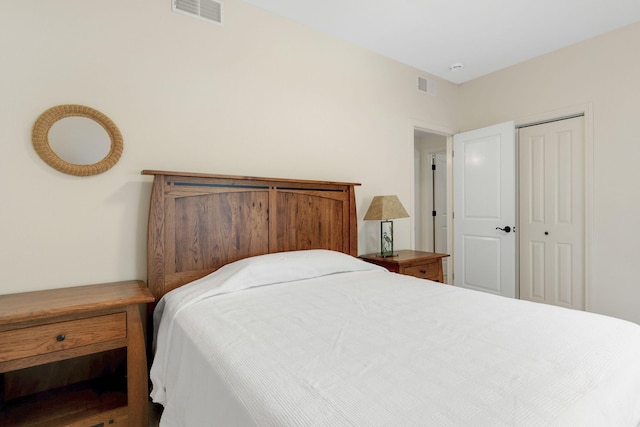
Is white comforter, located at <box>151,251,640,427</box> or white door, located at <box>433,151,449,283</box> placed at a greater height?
white door, located at <box>433,151,449,283</box>

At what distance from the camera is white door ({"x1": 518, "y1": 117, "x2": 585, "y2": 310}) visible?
3.00m

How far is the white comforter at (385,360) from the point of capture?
0.75 metres

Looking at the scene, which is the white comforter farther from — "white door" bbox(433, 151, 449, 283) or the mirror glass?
"white door" bbox(433, 151, 449, 283)

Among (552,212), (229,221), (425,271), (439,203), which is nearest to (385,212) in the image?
(425,271)

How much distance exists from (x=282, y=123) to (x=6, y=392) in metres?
2.26

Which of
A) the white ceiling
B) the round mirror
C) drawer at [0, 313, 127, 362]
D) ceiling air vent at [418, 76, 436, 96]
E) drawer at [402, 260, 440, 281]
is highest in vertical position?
the white ceiling

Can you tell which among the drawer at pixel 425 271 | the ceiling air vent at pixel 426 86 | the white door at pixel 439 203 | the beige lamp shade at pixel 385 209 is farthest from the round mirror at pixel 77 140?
the white door at pixel 439 203

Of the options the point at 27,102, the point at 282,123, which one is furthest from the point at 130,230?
the point at 282,123

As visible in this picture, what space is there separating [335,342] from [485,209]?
300cm

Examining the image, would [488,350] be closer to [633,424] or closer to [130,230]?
[633,424]

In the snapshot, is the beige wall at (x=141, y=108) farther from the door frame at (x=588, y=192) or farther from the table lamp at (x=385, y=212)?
the door frame at (x=588, y=192)

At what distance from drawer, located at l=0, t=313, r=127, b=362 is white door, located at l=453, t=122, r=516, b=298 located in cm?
338

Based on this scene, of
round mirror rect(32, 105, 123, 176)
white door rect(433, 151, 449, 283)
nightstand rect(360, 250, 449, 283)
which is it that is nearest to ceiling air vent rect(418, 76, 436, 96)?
white door rect(433, 151, 449, 283)

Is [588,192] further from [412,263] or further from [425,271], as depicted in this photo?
[412,263]
